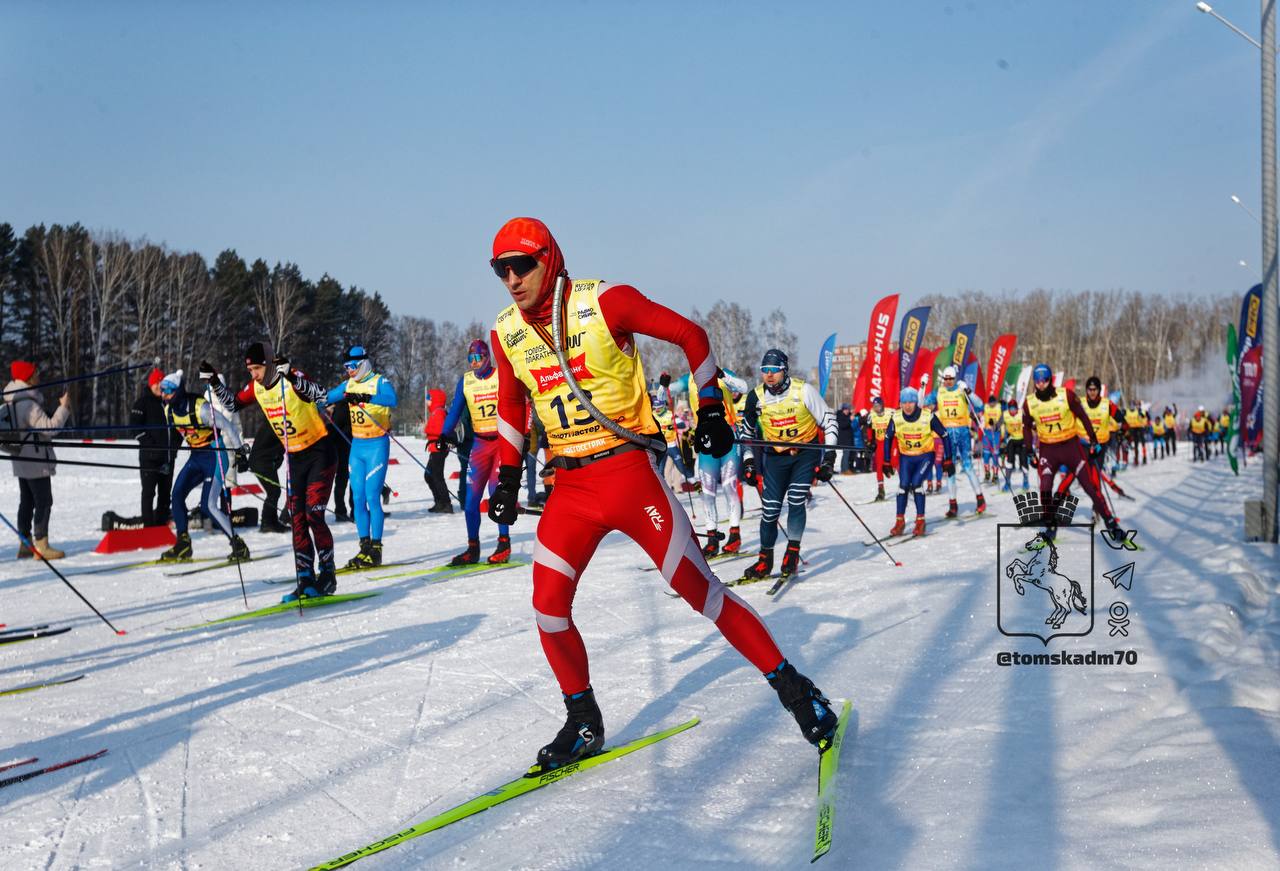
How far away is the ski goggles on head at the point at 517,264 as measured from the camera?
3664mm

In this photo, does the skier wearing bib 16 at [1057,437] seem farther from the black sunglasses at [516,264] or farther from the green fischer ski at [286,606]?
the black sunglasses at [516,264]

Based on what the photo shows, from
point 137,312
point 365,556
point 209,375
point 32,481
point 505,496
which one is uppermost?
point 137,312

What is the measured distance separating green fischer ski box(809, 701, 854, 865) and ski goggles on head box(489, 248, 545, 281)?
2218mm

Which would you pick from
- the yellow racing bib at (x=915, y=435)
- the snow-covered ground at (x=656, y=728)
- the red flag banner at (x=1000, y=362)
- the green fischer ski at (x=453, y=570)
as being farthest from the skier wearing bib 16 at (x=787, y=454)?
the red flag banner at (x=1000, y=362)

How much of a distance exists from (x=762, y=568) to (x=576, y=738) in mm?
5248

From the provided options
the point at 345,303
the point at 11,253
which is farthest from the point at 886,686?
the point at 345,303

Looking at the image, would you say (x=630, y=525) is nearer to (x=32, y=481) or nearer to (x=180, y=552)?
(x=180, y=552)

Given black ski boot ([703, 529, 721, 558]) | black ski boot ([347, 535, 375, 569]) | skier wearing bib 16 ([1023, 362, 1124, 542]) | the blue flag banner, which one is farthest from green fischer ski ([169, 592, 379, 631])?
the blue flag banner

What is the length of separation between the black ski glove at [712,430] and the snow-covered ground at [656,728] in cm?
130

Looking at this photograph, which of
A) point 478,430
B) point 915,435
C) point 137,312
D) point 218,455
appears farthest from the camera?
point 137,312

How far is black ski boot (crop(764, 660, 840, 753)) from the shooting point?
12.1 ft

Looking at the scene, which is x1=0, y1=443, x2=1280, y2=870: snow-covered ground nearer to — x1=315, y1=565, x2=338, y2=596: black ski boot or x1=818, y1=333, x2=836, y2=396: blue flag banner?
x1=315, y1=565, x2=338, y2=596: black ski boot

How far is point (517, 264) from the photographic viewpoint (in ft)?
12.0

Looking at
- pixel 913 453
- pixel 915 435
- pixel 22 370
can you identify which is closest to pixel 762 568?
pixel 913 453
